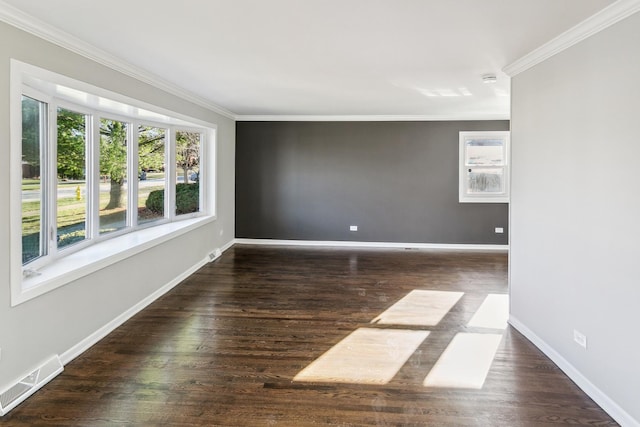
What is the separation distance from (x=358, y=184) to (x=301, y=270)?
2.34 m

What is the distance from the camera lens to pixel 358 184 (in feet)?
23.6

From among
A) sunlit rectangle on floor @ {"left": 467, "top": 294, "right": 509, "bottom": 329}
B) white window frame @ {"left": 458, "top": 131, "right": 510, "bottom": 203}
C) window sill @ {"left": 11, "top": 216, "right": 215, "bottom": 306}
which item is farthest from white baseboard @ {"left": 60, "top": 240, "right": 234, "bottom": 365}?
white window frame @ {"left": 458, "top": 131, "right": 510, "bottom": 203}

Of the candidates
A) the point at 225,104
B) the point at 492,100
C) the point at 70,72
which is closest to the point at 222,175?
the point at 225,104

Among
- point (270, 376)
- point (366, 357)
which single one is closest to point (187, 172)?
point (270, 376)

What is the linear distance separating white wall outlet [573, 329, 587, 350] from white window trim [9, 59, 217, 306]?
11.9 ft

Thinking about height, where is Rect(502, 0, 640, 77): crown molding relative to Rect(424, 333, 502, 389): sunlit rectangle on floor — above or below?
above

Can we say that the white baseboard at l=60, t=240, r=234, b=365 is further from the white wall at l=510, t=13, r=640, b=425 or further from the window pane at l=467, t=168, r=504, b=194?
the window pane at l=467, t=168, r=504, b=194

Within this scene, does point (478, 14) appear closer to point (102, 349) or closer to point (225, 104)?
point (102, 349)

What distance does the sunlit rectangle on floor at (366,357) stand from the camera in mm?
2666

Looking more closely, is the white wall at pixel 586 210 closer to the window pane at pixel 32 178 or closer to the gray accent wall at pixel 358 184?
the gray accent wall at pixel 358 184

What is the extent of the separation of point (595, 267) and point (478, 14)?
1728 millimetres

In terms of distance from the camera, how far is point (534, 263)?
319 centimetres

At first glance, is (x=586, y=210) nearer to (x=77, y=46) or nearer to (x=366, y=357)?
(x=366, y=357)

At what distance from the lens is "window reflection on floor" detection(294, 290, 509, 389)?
8.73 ft
